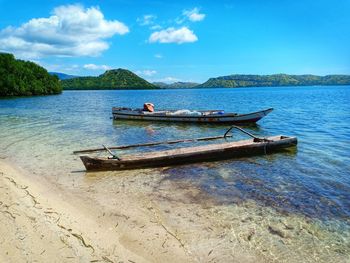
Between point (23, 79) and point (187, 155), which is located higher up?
point (23, 79)

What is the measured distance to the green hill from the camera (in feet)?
286

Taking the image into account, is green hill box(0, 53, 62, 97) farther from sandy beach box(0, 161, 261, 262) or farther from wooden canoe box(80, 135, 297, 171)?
sandy beach box(0, 161, 261, 262)

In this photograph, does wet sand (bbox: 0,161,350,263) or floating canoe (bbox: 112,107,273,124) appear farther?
floating canoe (bbox: 112,107,273,124)

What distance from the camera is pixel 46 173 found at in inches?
475

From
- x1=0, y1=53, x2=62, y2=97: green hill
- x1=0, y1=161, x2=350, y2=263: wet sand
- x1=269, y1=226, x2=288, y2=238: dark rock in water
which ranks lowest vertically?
x1=269, y1=226, x2=288, y2=238: dark rock in water

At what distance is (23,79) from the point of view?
9531cm

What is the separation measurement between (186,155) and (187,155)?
1.9 inches

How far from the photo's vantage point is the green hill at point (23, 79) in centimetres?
8712

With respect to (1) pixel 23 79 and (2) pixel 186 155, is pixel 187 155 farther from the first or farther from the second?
(1) pixel 23 79

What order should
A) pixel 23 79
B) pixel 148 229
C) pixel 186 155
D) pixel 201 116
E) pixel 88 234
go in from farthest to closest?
pixel 23 79
pixel 201 116
pixel 186 155
pixel 148 229
pixel 88 234

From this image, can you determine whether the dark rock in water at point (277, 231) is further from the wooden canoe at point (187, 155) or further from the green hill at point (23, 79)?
the green hill at point (23, 79)

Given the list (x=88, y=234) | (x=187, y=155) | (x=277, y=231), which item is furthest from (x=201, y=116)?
(x=88, y=234)

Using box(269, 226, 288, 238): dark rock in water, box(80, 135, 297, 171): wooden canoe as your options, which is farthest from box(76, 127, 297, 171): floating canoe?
box(269, 226, 288, 238): dark rock in water

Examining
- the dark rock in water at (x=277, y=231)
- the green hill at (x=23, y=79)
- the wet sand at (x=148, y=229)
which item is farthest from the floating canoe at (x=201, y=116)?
the green hill at (x=23, y=79)
